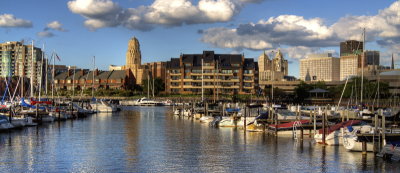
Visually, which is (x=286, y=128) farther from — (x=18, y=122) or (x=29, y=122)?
(x=29, y=122)

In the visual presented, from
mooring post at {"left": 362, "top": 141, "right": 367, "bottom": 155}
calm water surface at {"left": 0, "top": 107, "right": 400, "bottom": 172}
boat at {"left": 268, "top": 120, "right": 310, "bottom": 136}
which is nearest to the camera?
calm water surface at {"left": 0, "top": 107, "right": 400, "bottom": 172}

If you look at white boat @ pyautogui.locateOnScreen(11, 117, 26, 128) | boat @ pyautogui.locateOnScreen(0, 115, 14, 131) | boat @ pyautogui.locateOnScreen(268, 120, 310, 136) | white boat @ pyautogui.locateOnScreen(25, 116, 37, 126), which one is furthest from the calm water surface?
white boat @ pyautogui.locateOnScreen(25, 116, 37, 126)

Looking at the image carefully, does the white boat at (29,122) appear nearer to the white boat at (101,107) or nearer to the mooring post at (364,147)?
the mooring post at (364,147)

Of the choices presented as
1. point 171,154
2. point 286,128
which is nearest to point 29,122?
point 171,154

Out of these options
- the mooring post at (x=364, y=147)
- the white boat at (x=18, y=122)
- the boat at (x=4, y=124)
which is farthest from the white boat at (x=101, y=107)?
the mooring post at (x=364, y=147)

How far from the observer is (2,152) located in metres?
53.1

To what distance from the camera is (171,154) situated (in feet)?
175

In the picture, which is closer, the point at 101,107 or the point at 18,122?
the point at 18,122

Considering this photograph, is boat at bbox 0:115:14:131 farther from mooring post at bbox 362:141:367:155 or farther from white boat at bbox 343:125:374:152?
mooring post at bbox 362:141:367:155

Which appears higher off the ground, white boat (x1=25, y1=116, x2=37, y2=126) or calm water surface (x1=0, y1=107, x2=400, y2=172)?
white boat (x1=25, y1=116, x2=37, y2=126)

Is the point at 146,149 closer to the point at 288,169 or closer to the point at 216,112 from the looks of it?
the point at 288,169

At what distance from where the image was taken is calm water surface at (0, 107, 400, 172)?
148ft

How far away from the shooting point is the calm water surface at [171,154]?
148 feet

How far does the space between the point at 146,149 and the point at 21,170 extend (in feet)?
54.6
